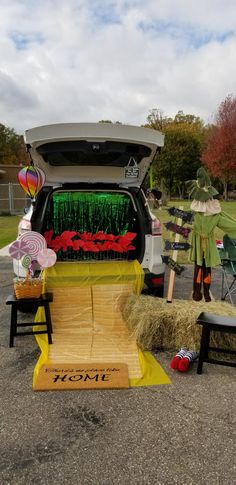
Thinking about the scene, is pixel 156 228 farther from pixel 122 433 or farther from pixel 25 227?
pixel 122 433

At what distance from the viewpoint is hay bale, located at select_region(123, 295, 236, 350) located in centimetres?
341

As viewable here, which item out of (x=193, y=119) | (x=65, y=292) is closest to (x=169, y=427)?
(x=65, y=292)

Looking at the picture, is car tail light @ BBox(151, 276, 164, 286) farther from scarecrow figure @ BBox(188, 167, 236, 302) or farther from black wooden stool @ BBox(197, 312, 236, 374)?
black wooden stool @ BBox(197, 312, 236, 374)

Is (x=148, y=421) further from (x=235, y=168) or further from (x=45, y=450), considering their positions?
(x=235, y=168)

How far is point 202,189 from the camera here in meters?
4.30

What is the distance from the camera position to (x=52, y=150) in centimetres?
373

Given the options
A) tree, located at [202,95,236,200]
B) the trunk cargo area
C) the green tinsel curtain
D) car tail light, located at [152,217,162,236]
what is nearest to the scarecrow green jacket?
car tail light, located at [152,217,162,236]

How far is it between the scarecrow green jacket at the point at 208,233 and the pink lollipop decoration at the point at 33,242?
5.53 ft

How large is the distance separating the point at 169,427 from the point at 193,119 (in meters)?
48.8

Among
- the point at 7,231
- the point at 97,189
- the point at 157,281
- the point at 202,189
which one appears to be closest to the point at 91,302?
the point at 157,281

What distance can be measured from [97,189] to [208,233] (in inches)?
52.0

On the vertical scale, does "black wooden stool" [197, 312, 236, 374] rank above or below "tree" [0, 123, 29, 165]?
below

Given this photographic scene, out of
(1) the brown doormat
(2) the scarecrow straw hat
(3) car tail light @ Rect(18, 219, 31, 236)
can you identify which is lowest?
(1) the brown doormat

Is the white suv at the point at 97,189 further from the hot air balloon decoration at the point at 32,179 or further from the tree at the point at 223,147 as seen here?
the tree at the point at 223,147
